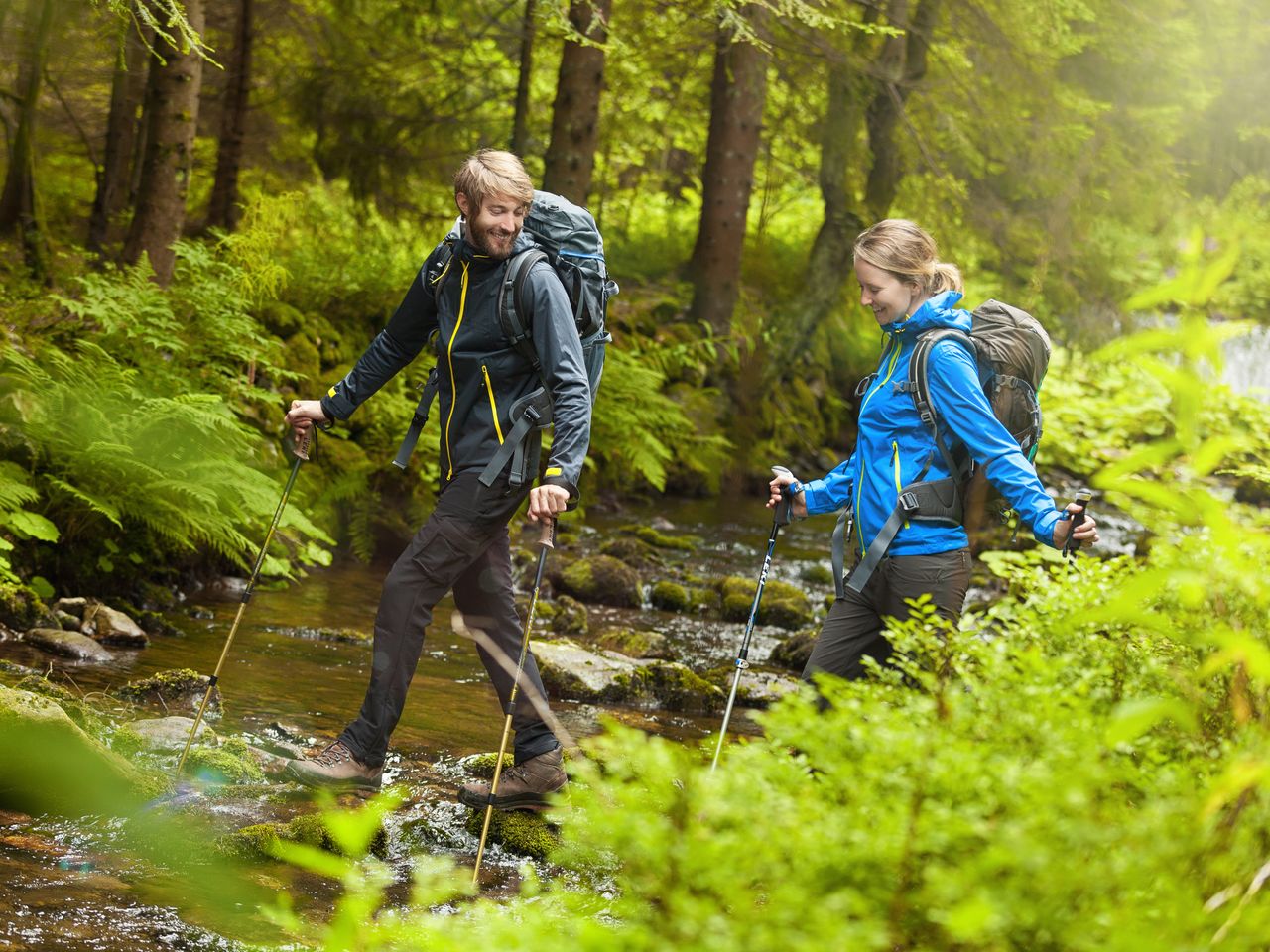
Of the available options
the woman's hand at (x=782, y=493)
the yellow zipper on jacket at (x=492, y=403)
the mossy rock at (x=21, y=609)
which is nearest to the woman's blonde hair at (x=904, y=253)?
the woman's hand at (x=782, y=493)

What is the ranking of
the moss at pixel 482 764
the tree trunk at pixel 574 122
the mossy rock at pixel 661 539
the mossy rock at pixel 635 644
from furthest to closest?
the tree trunk at pixel 574 122 < the mossy rock at pixel 661 539 < the mossy rock at pixel 635 644 < the moss at pixel 482 764

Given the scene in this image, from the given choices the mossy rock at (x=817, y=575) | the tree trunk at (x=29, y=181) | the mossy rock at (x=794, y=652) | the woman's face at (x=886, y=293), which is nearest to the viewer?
the woman's face at (x=886, y=293)

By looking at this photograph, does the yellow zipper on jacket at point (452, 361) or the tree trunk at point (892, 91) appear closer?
the yellow zipper on jacket at point (452, 361)

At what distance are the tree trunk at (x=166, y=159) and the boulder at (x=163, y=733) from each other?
18.9 ft

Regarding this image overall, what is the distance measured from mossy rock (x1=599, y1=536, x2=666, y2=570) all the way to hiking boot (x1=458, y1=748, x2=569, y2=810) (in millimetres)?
6162

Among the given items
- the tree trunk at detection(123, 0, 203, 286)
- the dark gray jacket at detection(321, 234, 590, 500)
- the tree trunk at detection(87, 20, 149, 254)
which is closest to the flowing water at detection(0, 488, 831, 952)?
the dark gray jacket at detection(321, 234, 590, 500)

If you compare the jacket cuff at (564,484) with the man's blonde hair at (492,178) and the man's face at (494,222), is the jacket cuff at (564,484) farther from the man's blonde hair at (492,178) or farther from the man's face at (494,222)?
the man's blonde hair at (492,178)

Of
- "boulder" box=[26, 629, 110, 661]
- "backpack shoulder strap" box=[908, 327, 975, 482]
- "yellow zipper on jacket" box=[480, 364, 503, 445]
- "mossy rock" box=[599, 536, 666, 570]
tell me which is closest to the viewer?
"backpack shoulder strap" box=[908, 327, 975, 482]

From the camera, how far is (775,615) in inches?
392

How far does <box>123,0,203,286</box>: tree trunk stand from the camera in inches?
390

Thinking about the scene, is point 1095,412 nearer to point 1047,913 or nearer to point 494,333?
point 494,333

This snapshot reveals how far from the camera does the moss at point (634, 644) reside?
832 centimetres

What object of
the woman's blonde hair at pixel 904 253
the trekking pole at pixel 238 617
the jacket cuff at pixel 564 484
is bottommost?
the trekking pole at pixel 238 617

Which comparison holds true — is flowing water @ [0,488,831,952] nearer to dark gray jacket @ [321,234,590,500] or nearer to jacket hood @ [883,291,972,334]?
dark gray jacket @ [321,234,590,500]
